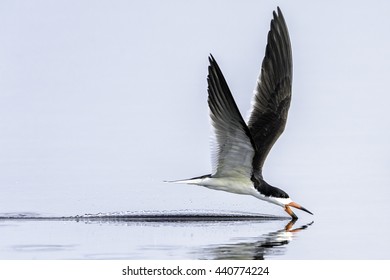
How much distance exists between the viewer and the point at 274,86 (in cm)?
1455

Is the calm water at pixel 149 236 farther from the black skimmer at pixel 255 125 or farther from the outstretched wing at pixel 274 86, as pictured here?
the outstretched wing at pixel 274 86

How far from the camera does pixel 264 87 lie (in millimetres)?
14531

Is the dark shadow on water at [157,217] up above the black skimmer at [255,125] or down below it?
below

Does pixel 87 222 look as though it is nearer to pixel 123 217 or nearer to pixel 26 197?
pixel 123 217

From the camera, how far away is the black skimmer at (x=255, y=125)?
11969 mm

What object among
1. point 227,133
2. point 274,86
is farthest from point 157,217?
point 274,86

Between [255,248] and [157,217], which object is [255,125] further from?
[255,248]

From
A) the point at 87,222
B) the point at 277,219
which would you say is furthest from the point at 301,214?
the point at 87,222

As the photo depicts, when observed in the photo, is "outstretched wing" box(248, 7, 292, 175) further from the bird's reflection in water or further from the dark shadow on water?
the bird's reflection in water

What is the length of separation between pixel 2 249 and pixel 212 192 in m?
4.38

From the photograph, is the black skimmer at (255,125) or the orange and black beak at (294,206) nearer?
the black skimmer at (255,125)

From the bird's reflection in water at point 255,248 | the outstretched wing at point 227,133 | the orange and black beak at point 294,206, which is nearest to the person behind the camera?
the bird's reflection in water at point 255,248

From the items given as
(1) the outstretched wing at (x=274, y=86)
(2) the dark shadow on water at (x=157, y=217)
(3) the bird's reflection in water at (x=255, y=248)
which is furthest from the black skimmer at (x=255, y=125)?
(3) the bird's reflection in water at (x=255, y=248)

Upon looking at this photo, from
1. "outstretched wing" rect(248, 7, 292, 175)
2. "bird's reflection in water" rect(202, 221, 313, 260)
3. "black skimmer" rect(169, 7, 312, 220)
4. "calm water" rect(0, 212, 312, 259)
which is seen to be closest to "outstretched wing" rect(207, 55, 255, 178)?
"black skimmer" rect(169, 7, 312, 220)
